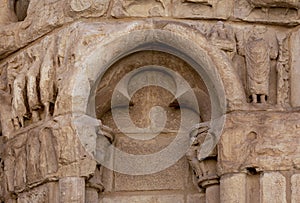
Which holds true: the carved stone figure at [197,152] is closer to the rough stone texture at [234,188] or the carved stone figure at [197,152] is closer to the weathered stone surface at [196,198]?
the weathered stone surface at [196,198]

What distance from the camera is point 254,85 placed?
6332 mm

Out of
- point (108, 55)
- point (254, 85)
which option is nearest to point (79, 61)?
point (108, 55)

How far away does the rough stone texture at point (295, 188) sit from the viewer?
20.2 ft

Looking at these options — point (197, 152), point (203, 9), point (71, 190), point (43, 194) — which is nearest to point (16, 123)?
point (43, 194)

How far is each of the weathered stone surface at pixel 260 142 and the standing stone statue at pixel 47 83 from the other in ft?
3.77

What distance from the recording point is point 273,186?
20.2ft

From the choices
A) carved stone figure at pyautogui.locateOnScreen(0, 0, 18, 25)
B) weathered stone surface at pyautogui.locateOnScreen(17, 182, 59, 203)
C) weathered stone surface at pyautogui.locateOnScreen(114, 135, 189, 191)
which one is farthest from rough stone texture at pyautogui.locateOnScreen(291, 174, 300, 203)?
carved stone figure at pyautogui.locateOnScreen(0, 0, 18, 25)

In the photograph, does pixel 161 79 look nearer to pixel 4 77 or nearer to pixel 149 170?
pixel 149 170

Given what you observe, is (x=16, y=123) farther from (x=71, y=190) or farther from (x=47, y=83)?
(x=71, y=190)

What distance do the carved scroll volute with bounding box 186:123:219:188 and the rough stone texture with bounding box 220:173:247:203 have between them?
0.52ft

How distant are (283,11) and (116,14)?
1.11 metres

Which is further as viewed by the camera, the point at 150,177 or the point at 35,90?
the point at 150,177

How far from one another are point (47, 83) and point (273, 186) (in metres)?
1.61

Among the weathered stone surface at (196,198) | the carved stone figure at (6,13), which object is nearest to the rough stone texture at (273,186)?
the weathered stone surface at (196,198)
